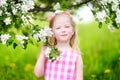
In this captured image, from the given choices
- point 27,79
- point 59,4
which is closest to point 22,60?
point 27,79

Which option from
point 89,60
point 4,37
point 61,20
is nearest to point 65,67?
point 61,20

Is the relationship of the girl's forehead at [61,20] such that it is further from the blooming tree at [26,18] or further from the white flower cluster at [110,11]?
the white flower cluster at [110,11]

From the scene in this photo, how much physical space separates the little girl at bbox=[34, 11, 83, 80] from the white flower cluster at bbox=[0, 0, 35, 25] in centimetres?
37

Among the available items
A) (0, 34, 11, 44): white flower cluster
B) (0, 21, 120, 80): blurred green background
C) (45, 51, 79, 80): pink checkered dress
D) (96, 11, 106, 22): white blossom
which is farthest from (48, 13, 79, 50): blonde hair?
(0, 21, 120, 80): blurred green background

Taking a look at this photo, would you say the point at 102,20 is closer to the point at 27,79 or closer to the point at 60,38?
the point at 60,38

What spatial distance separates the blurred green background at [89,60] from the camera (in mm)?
5723

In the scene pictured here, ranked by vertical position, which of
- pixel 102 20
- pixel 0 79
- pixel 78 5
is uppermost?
pixel 78 5

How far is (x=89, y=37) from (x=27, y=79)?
285 cm

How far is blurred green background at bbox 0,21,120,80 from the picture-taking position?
18.8ft

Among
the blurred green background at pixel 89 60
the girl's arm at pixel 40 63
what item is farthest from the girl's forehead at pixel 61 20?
the blurred green background at pixel 89 60

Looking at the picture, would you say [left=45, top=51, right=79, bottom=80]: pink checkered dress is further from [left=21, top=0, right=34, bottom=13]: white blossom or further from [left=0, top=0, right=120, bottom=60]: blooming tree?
[left=21, top=0, right=34, bottom=13]: white blossom

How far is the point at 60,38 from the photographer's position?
421 centimetres

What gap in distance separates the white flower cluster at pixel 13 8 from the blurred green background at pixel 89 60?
1092 millimetres

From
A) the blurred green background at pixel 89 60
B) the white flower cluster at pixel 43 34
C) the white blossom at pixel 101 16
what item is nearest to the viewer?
the white flower cluster at pixel 43 34
